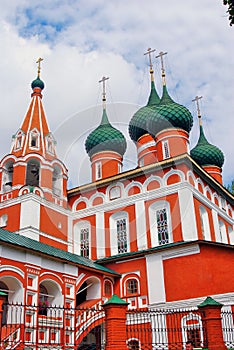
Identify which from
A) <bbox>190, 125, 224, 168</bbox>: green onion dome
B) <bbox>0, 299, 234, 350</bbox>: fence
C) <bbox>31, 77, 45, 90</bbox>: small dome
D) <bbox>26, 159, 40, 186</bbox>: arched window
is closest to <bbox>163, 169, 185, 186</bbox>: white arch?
<bbox>26, 159, 40, 186</bbox>: arched window

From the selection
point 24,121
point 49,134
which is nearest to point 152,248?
point 49,134

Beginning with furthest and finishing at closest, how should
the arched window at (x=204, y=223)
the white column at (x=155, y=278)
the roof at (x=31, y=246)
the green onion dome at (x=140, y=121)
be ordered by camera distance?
1. the green onion dome at (x=140, y=121)
2. the arched window at (x=204, y=223)
3. the white column at (x=155, y=278)
4. the roof at (x=31, y=246)

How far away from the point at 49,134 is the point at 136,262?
644cm

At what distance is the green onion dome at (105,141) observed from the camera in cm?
1889

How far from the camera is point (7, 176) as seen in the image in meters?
15.9

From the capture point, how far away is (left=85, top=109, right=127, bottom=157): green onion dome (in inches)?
744

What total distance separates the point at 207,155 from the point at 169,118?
445 cm

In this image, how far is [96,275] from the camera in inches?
510

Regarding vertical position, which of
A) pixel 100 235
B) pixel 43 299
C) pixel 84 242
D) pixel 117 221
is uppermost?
pixel 117 221

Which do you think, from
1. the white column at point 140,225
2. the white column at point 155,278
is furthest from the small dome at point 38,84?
the white column at point 155,278

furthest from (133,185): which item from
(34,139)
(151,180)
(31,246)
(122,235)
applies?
(31,246)

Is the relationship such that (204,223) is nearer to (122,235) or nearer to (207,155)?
(122,235)

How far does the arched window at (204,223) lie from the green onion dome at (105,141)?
17.7ft

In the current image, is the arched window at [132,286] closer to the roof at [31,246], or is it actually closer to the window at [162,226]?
the roof at [31,246]
